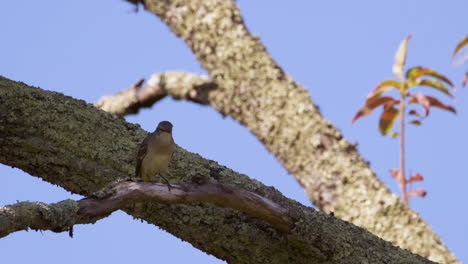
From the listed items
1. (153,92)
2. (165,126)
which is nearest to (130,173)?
(165,126)

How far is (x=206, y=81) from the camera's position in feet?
22.3

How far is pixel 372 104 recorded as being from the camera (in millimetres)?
5406

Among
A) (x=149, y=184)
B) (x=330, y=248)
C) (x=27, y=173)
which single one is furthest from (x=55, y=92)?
(x=330, y=248)

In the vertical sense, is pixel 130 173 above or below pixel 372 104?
below

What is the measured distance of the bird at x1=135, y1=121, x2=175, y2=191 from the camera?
405 centimetres

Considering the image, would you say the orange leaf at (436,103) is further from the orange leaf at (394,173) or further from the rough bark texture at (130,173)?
the rough bark texture at (130,173)

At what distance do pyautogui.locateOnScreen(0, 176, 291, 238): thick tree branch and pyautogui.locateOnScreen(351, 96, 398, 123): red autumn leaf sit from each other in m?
1.60

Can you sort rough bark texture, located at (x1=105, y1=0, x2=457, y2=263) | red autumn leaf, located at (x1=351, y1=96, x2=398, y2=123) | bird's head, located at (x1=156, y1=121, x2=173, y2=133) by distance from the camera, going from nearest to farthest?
1. bird's head, located at (x1=156, y1=121, x2=173, y2=133)
2. red autumn leaf, located at (x1=351, y1=96, x2=398, y2=123)
3. rough bark texture, located at (x1=105, y1=0, x2=457, y2=263)

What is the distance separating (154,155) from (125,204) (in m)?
0.57

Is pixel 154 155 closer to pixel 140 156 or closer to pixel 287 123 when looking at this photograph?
pixel 140 156

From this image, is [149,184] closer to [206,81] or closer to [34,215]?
[34,215]

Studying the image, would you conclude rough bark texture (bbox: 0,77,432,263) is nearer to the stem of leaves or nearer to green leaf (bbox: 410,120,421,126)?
the stem of leaves

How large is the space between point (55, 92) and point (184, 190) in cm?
110

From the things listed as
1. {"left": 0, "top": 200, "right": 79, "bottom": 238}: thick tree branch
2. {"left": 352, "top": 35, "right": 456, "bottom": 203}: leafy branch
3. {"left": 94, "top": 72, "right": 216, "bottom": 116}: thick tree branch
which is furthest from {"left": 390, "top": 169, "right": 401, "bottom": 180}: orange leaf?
{"left": 0, "top": 200, "right": 79, "bottom": 238}: thick tree branch
